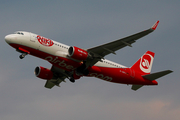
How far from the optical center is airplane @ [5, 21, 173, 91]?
35562 mm

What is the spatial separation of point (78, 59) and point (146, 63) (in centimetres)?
1590

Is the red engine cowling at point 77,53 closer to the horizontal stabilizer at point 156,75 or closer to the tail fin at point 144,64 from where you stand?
the tail fin at point 144,64

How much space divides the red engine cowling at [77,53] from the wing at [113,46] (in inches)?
46.1

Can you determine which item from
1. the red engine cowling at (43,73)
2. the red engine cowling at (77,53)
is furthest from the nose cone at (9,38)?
the red engine cowling at (43,73)

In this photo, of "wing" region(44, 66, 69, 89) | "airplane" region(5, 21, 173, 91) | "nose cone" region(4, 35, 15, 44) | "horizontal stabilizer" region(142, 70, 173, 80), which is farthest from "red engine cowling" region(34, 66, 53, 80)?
"horizontal stabilizer" region(142, 70, 173, 80)

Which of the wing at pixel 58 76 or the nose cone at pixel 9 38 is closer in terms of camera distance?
the nose cone at pixel 9 38

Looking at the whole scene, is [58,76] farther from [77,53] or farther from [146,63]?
[146,63]

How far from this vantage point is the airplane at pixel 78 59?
35562 millimetres

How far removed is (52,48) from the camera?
119 feet

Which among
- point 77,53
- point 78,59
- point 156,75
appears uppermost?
point 77,53

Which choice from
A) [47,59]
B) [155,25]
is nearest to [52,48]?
[47,59]

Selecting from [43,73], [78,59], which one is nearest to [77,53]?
[78,59]

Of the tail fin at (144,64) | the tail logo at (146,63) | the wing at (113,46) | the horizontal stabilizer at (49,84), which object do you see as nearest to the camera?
the wing at (113,46)

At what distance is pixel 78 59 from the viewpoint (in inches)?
1420
